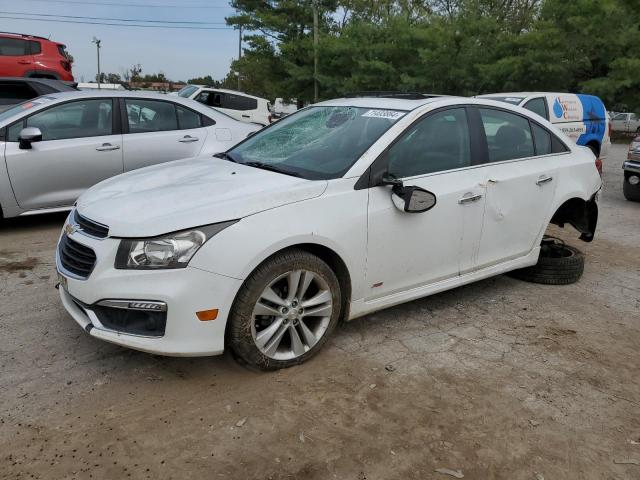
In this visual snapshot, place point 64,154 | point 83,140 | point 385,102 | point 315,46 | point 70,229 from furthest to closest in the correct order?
point 315,46 < point 83,140 < point 64,154 < point 385,102 < point 70,229

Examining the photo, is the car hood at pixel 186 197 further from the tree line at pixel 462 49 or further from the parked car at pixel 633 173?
the tree line at pixel 462 49

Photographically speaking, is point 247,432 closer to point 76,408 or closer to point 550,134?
point 76,408

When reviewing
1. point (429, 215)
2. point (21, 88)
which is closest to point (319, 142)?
point (429, 215)

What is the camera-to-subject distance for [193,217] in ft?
9.30

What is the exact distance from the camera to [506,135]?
4324 millimetres

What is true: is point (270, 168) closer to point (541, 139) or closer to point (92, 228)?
point (92, 228)

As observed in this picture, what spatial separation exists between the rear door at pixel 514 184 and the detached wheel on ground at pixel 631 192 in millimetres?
5633

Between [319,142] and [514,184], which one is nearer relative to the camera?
[319,142]

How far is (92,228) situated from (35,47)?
46.3 feet

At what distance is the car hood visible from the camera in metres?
2.85

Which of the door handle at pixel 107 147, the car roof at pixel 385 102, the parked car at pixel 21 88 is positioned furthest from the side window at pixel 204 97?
the car roof at pixel 385 102

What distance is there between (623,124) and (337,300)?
35225 mm

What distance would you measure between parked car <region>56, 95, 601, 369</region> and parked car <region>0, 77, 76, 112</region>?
564cm

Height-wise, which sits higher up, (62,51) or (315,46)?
(315,46)
